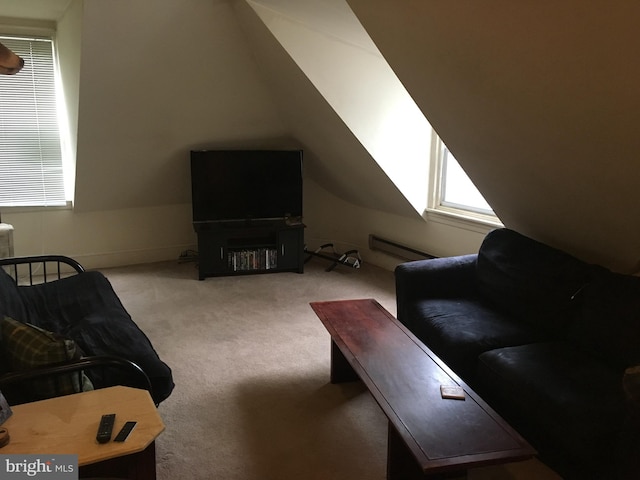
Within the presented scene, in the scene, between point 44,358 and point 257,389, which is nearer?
point 44,358

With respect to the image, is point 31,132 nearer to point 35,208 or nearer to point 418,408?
point 35,208

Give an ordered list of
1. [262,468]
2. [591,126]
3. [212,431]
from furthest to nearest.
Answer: [212,431], [262,468], [591,126]

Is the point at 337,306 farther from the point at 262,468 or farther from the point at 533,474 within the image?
the point at 533,474

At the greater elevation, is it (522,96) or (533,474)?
(522,96)

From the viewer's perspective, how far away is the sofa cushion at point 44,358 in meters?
2.01

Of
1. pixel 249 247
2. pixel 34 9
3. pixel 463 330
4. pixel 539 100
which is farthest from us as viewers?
pixel 249 247

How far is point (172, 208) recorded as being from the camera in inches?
221

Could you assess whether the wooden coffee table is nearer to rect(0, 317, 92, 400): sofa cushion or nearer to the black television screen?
rect(0, 317, 92, 400): sofa cushion

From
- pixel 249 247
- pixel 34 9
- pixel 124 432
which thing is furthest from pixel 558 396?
pixel 34 9

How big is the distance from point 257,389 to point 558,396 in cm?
159

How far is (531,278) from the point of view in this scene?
2.95 m

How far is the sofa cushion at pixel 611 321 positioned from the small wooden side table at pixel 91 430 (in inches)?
79.9

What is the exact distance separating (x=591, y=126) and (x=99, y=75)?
3325 mm

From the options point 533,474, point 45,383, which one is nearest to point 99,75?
point 45,383
